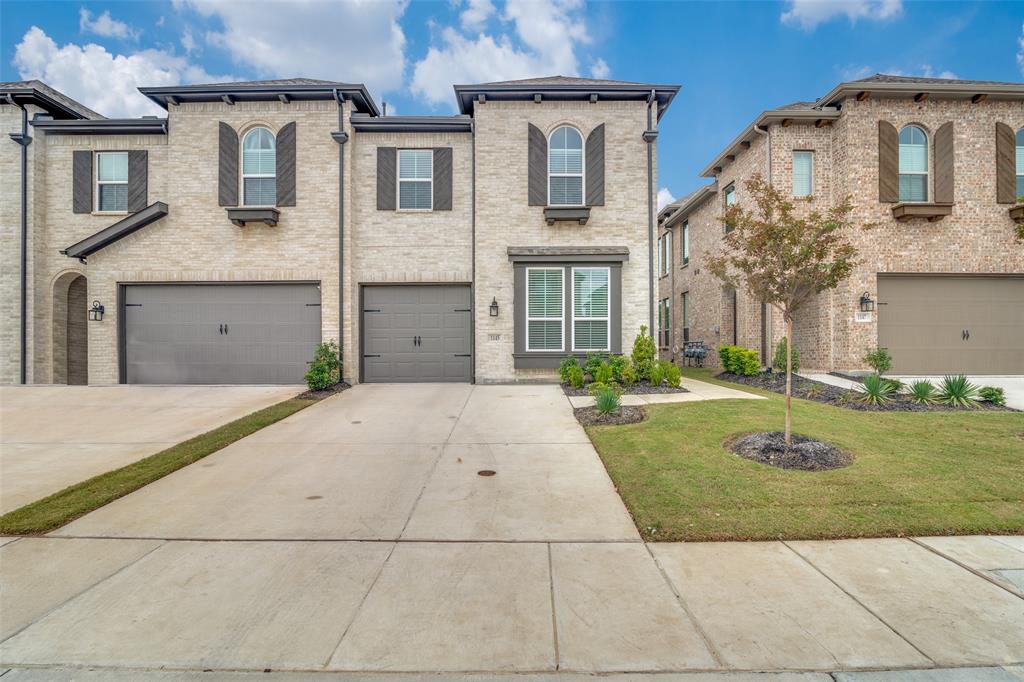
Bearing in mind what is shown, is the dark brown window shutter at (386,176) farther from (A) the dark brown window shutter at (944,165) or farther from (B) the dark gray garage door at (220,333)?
(A) the dark brown window shutter at (944,165)

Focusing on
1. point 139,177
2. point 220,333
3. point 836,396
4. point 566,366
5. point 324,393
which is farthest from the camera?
point 139,177

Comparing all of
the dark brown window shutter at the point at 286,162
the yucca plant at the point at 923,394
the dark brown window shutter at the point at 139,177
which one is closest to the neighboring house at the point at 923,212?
the yucca plant at the point at 923,394

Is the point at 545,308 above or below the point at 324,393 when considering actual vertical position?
above

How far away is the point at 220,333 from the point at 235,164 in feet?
14.3

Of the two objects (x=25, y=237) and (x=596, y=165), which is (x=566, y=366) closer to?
(x=596, y=165)

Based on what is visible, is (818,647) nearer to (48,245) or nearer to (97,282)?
(97,282)

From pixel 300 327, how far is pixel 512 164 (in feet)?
22.6

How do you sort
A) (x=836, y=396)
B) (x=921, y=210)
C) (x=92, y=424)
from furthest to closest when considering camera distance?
(x=921, y=210) < (x=836, y=396) < (x=92, y=424)

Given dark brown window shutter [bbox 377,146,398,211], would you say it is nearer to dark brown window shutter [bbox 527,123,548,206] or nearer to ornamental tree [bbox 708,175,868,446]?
dark brown window shutter [bbox 527,123,548,206]

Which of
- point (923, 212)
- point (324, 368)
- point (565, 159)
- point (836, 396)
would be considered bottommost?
point (836, 396)

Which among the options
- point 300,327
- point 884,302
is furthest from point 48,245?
point 884,302

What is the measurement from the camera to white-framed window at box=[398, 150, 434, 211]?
40.1ft

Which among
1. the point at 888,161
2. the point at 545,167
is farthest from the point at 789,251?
the point at 888,161

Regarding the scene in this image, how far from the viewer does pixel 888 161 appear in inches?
492
